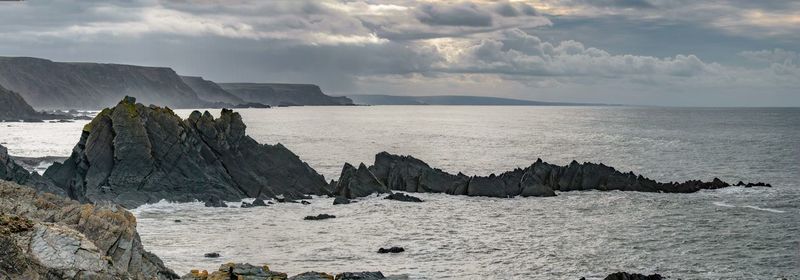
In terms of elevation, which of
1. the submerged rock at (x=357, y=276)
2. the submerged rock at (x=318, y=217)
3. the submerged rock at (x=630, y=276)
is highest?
the submerged rock at (x=357, y=276)

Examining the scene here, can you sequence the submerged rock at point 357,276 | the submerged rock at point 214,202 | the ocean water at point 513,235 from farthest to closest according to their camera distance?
the submerged rock at point 214,202, the ocean water at point 513,235, the submerged rock at point 357,276

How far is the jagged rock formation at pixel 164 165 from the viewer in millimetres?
68312

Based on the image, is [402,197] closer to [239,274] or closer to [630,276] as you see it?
[630,276]

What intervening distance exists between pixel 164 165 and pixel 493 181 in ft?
114

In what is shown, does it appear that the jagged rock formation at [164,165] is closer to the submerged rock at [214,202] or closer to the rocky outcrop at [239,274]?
the submerged rock at [214,202]

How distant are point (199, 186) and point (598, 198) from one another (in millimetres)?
41725

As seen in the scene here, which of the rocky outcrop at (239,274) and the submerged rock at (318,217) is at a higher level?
the rocky outcrop at (239,274)

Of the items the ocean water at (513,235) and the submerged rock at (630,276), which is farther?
the ocean water at (513,235)

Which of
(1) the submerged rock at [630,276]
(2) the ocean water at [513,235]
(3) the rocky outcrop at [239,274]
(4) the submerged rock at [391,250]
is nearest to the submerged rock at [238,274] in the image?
(3) the rocky outcrop at [239,274]

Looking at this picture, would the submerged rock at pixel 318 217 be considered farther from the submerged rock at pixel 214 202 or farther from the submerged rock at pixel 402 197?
the submerged rock at pixel 402 197

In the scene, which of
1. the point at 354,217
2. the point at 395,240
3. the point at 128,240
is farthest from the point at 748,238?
the point at 128,240

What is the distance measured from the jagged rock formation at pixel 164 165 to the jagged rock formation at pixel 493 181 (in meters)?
4.95

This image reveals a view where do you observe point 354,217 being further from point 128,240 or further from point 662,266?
point 128,240

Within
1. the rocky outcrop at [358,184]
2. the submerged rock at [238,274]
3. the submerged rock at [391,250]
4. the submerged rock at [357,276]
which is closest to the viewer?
the submerged rock at [238,274]
